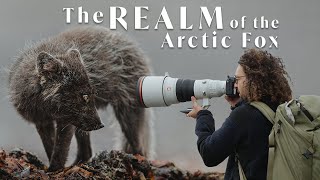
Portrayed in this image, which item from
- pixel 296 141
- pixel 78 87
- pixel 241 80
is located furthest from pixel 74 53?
pixel 296 141

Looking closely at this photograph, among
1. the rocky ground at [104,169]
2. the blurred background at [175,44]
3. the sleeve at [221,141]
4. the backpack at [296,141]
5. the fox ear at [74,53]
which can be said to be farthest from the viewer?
the blurred background at [175,44]

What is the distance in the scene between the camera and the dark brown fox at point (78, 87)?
4.15 m

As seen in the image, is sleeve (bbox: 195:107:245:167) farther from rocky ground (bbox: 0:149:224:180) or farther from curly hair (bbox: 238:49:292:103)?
rocky ground (bbox: 0:149:224:180)

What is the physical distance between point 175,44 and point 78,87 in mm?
1078

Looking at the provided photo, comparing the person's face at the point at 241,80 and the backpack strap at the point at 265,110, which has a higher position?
the person's face at the point at 241,80

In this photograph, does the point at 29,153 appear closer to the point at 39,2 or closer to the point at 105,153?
the point at 105,153

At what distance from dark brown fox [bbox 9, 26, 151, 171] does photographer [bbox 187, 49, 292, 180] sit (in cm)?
195

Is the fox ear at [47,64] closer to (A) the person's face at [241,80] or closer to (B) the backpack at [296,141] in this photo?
(A) the person's face at [241,80]

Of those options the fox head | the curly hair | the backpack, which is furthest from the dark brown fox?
the backpack

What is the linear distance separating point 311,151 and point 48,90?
250cm

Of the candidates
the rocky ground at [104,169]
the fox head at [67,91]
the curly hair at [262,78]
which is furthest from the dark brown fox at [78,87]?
the curly hair at [262,78]

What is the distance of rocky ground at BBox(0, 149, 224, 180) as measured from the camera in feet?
12.9

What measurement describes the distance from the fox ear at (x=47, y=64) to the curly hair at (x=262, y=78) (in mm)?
2036

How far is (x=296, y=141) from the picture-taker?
229 cm
